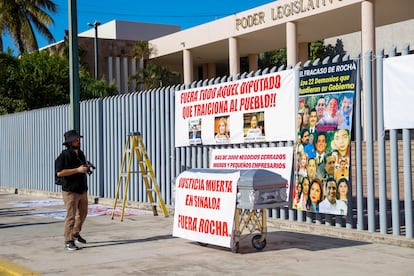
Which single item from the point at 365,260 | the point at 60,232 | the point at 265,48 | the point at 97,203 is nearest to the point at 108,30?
the point at 265,48

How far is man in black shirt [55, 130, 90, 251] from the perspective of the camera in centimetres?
885

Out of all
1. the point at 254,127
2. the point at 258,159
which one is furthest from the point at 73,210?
the point at 254,127

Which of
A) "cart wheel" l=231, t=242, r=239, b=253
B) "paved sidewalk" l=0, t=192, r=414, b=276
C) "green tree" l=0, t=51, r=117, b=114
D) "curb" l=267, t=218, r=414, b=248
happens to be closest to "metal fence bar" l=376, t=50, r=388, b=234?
"curb" l=267, t=218, r=414, b=248

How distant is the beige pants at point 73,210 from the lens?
885 cm

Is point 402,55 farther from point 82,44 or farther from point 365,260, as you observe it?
point 82,44

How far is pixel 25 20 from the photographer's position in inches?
1597

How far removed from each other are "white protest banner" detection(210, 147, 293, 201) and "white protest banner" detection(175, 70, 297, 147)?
31cm

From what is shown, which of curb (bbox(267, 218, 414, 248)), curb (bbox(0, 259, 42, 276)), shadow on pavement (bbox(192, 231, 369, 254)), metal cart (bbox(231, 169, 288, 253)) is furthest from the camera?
shadow on pavement (bbox(192, 231, 369, 254))

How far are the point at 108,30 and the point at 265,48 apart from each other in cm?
2104

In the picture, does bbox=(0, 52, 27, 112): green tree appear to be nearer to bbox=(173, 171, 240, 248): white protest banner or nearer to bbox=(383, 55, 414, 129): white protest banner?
bbox=(173, 171, 240, 248): white protest banner

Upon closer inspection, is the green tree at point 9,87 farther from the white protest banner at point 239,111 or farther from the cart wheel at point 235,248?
the cart wheel at point 235,248

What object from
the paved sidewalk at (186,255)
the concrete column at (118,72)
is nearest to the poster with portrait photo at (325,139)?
the paved sidewalk at (186,255)

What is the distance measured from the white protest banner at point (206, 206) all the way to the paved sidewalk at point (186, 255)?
236mm

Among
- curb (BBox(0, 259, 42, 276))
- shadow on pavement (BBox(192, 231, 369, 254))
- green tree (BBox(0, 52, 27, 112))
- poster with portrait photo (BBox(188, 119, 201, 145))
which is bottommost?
curb (BBox(0, 259, 42, 276))
